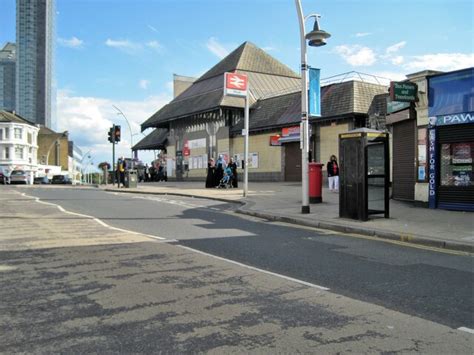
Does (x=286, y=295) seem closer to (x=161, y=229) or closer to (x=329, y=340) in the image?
(x=329, y=340)

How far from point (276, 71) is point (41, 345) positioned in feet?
135

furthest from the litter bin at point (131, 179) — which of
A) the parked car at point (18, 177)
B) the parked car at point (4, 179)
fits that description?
the parked car at point (4, 179)

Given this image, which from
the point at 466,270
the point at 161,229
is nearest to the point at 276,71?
the point at 161,229

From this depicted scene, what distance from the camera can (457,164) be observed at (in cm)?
1470

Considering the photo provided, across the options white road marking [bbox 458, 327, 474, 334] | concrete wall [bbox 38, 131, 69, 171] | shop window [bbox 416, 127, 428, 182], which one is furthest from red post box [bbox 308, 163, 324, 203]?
concrete wall [bbox 38, 131, 69, 171]

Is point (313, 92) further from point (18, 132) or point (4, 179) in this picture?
point (18, 132)

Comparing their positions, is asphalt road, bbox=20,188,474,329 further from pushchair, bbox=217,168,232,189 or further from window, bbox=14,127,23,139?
window, bbox=14,127,23,139

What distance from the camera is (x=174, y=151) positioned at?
4688cm

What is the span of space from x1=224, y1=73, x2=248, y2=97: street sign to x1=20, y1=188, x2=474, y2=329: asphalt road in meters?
8.43

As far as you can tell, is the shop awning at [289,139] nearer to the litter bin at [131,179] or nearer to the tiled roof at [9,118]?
the litter bin at [131,179]

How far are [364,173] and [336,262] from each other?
5.29 meters

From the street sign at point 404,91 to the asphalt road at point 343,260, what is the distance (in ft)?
19.8

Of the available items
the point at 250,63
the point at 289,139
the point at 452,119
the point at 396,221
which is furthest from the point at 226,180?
the point at 250,63

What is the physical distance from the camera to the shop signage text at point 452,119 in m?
14.2
